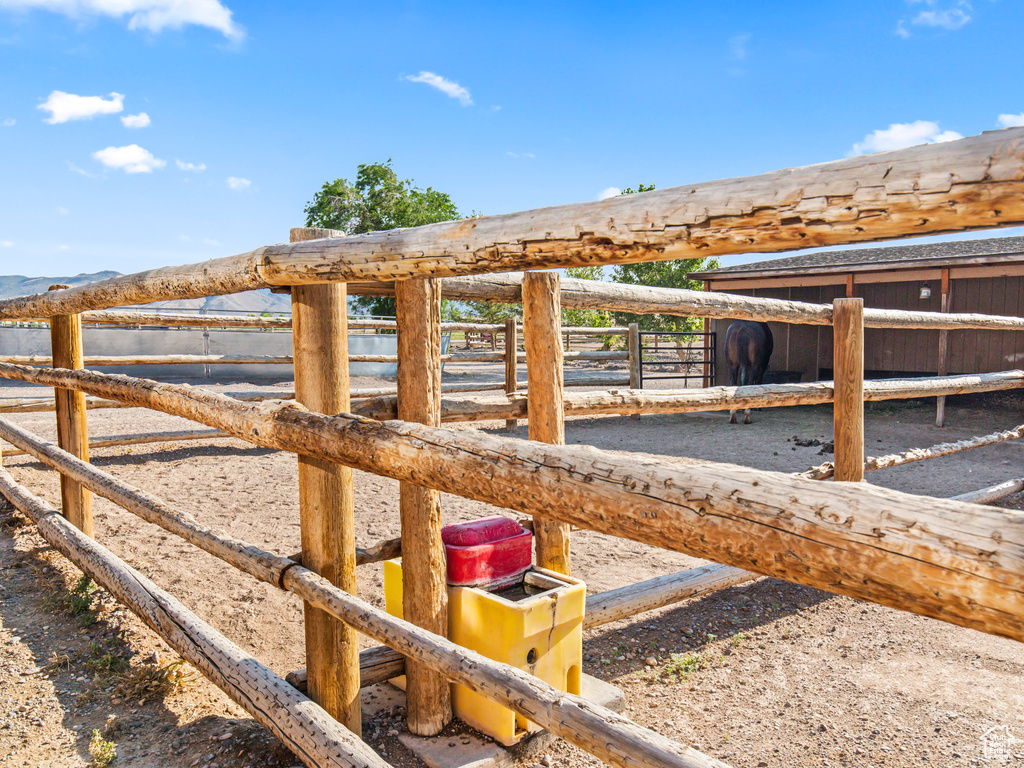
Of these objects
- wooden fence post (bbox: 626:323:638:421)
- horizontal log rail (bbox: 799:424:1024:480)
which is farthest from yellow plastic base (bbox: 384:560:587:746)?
wooden fence post (bbox: 626:323:638:421)

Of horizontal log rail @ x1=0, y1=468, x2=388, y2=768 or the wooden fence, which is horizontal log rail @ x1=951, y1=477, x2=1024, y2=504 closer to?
the wooden fence

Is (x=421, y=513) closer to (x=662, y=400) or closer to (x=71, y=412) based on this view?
(x=662, y=400)

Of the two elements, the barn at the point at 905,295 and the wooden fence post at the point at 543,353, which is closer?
the wooden fence post at the point at 543,353

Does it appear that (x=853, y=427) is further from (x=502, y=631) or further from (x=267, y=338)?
(x=267, y=338)

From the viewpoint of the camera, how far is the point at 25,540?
4.48 meters

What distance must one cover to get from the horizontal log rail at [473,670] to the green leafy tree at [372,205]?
86.3ft

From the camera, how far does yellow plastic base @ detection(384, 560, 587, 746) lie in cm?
234

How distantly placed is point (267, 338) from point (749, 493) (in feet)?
57.9


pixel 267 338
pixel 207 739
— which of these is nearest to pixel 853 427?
pixel 207 739

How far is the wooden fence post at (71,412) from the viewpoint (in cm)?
425

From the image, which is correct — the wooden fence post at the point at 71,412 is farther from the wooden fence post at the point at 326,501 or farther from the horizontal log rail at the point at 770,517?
the horizontal log rail at the point at 770,517

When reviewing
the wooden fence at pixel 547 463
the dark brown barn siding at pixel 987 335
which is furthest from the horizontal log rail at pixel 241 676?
the dark brown barn siding at pixel 987 335

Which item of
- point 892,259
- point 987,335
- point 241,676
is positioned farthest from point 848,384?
point 987,335

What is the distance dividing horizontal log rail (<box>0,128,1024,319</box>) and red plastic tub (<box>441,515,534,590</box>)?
1.13 meters
